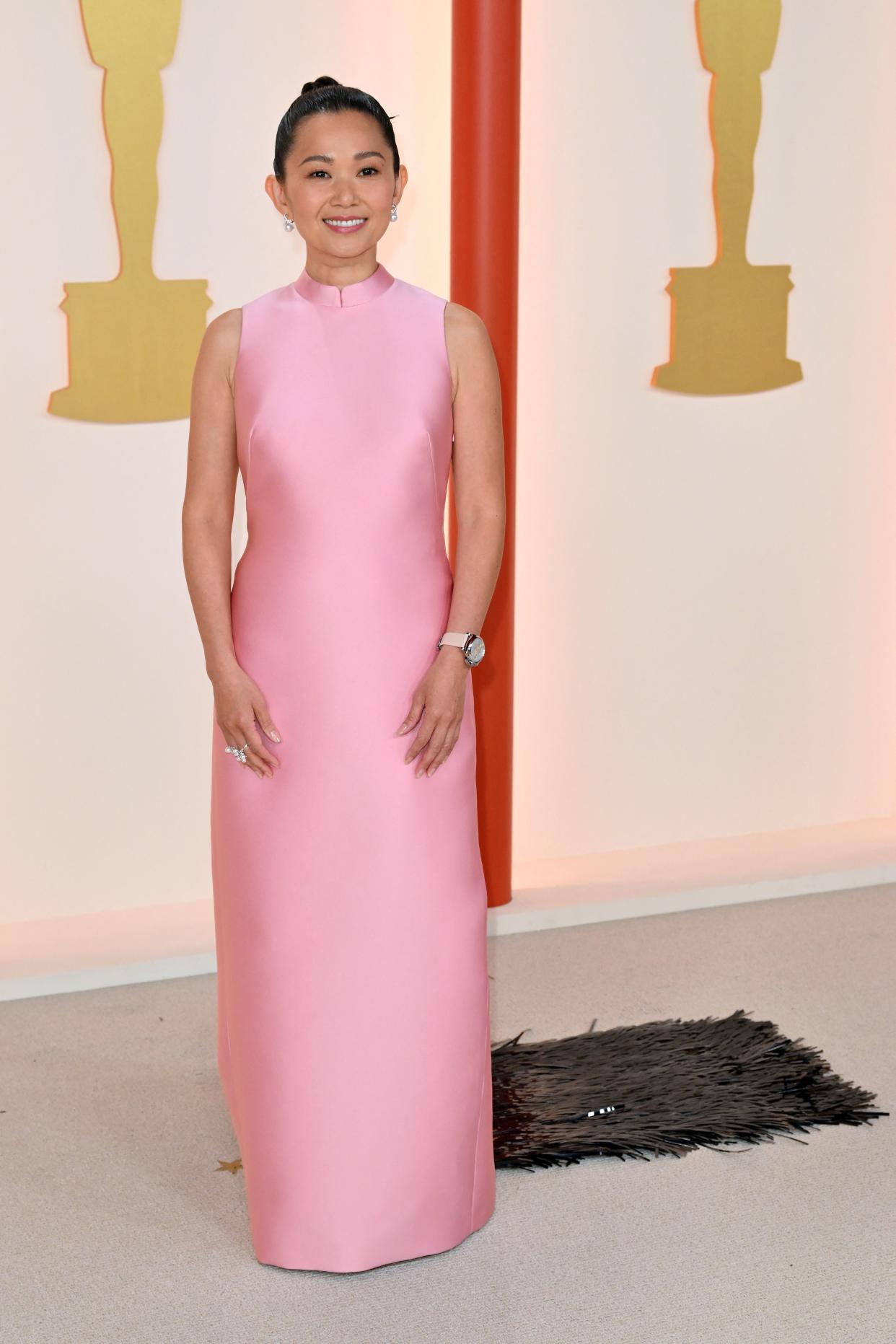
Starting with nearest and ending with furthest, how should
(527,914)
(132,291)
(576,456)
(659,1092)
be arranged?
(659,1092) < (132,291) < (527,914) < (576,456)

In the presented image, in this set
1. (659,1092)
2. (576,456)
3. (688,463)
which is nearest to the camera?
(659,1092)

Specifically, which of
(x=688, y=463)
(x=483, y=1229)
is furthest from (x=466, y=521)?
(x=688, y=463)

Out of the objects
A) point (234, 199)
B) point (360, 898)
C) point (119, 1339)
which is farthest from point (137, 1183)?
point (234, 199)

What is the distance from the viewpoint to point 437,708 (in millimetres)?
2264

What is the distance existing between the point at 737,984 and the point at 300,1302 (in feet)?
4.80

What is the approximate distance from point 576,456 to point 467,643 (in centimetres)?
180

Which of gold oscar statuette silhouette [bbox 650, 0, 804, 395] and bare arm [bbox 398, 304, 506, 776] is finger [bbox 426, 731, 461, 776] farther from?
gold oscar statuette silhouette [bbox 650, 0, 804, 395]

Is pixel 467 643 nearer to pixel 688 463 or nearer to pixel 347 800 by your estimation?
pixel 347 800

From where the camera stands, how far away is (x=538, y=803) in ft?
13.6

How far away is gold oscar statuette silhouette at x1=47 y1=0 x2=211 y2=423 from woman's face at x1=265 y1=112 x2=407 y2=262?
133 cm

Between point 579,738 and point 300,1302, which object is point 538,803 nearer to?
point 579,738

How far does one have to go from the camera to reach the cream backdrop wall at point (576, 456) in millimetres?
3518

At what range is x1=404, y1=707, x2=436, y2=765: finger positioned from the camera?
2.27 metres

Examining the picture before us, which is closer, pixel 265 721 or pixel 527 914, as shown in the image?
pixel 265 721
